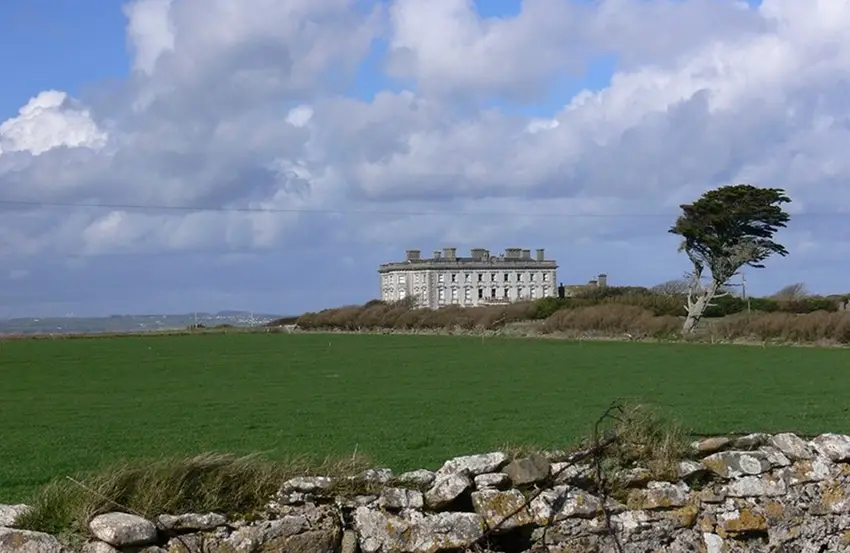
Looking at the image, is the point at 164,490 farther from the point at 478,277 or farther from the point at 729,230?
the point at 478,277

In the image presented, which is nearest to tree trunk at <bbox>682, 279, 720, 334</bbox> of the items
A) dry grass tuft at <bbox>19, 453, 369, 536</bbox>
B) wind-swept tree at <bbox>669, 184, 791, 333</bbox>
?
wind-swept tree at <bbox>669, 184, 791, 333</bbox>

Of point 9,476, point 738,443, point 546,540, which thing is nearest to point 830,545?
point 738,443

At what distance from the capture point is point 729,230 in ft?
220

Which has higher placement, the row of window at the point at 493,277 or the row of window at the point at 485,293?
the row of window at the point at 493,277

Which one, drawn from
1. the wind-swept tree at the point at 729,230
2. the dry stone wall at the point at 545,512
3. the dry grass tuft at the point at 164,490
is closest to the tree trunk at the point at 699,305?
the wind-swept tree at the point at 729,230

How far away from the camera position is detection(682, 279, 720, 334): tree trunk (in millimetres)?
65812

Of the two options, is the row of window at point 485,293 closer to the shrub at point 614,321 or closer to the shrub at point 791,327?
the shrub at point 614,321

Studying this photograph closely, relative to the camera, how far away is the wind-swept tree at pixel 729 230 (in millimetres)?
65875

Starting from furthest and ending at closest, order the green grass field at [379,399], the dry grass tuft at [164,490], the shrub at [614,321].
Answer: the shrub at [614,321]
the green grass field at [379,399]
the dry grass tuft at [164,490]

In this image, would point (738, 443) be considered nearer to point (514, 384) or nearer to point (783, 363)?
point (514, 384)

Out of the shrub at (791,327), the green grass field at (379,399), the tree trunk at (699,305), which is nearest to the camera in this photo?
the green grass field at (379,399)

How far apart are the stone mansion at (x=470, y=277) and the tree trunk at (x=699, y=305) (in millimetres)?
64222

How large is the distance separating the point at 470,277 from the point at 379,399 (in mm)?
115138

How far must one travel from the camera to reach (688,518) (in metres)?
7.15
